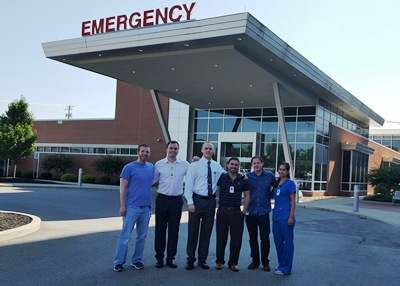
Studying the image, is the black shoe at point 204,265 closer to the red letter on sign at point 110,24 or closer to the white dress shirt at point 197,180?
the white dress shirt at point 197,180

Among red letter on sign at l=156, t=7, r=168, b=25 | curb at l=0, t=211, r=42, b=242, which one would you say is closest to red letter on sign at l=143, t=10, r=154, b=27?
red letter on sign at l=156, t=7, r=168, b=25

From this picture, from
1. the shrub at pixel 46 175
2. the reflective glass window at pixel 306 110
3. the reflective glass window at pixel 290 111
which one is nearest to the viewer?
the reflective glass window at pixel 306 110

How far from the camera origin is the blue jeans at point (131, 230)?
633 centimetres

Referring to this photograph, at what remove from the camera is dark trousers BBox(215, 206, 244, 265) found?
21.9ft

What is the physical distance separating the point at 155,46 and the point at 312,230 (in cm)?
1207

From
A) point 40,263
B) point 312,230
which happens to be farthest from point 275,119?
point 40,263

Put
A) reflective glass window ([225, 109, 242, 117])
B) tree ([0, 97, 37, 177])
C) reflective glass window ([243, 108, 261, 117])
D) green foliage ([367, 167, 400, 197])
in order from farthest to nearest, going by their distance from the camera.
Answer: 1. reflective glass window ([225, 109, 242, 117])
2. reflective glass window ([243, 108, 261, 117])
3. tree ([0, 97, 37, 177])
4. green foliage ([367, 167, 400, 197])

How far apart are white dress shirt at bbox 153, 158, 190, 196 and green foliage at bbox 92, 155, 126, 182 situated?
30000 mm

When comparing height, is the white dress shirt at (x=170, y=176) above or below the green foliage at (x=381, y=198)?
above

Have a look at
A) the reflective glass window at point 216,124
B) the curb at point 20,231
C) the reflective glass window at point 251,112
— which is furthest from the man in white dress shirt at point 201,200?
the reflective glass window at point 216,124

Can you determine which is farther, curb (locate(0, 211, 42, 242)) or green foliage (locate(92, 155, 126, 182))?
green foliage (locate(92, 155, 126, 182))

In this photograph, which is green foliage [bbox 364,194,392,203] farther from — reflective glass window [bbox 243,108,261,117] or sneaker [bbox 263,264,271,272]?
sneaker [bbox 263,264,271,272]

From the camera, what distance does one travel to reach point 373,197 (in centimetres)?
2728

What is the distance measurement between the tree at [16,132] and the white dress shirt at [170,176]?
2863cm
